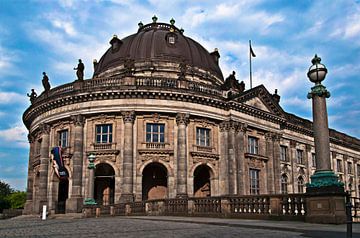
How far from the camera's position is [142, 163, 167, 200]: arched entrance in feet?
120

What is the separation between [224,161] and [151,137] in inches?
289

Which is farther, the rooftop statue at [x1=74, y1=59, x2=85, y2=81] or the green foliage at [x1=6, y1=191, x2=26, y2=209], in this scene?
the green foliage at [x1=6, y1=191, x2=26, y2=209]

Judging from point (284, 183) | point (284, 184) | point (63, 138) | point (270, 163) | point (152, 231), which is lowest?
point (152, 231)

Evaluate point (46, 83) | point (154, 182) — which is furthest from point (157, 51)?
point (154, 182)

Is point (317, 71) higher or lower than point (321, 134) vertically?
higher

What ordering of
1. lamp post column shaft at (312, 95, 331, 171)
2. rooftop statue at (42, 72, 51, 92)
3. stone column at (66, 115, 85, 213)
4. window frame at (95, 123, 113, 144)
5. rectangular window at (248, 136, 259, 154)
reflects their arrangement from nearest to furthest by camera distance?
lamp post column shaft at (312, 95, 331, 171) < stone column at (66, 115, 85, 213) < window frame at (95, 123, 113, 144) < rooftop statue at (42, 72, 51, 92) < rectangular window at (248, 136, 259, 154)

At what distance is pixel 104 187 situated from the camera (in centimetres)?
3712

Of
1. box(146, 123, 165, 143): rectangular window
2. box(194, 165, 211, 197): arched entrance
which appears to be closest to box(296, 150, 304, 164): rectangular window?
box(194, 165, 211, 197): arched entrance

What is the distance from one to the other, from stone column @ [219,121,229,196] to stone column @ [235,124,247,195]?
1037 millimetres

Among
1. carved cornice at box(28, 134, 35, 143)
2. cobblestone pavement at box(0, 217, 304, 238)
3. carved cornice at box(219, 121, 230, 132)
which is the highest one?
carved cornice at box(219, 121, 230, 132)

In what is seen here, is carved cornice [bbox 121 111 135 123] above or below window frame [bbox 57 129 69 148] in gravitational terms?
above

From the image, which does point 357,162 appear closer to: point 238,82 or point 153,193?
point 238,82

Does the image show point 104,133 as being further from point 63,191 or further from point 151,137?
point 63,191

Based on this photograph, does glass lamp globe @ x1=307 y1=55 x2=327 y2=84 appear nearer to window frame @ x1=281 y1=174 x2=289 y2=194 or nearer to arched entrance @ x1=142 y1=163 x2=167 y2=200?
arched entrance @ x1=142 y1=163 x2=167 y2=200
